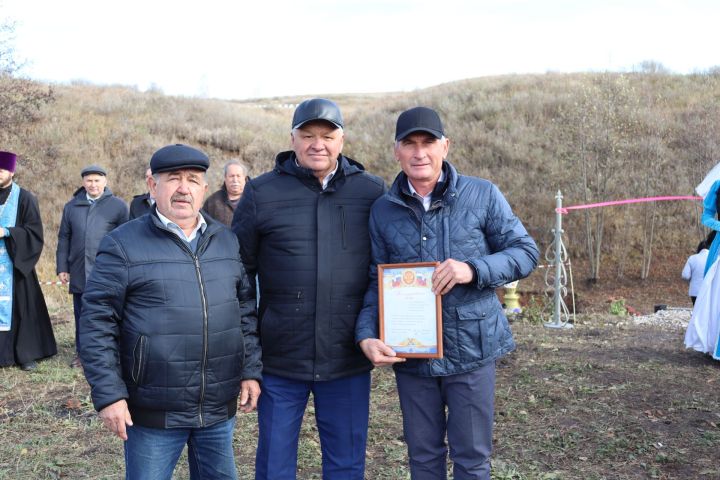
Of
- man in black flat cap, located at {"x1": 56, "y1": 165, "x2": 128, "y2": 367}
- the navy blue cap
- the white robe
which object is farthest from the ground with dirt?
the navy blue cap

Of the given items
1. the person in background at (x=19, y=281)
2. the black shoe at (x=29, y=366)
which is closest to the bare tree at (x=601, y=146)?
the person in background at (x=19, y=281)

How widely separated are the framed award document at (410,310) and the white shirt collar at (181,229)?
0.82 metres

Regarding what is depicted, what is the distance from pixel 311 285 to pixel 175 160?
86 centimetres

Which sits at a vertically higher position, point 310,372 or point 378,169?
point 378,169

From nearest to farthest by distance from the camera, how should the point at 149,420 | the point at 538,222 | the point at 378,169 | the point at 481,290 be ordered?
the point at 149,420, the point at 481,290, the point at 538,222, the point at 378,169

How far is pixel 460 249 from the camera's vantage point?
3.02 metres

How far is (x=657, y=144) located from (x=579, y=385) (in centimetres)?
1598

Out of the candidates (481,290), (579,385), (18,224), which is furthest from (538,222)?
(481,290)

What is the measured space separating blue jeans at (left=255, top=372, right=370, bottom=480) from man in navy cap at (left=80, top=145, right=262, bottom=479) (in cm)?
33

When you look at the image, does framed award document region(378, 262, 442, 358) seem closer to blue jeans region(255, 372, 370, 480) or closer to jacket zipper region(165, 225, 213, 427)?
blue jeans region(255, 372, 370, 480)

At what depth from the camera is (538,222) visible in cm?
1884

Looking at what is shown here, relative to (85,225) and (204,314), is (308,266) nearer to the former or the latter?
(204,314)

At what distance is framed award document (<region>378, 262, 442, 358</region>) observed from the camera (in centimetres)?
295

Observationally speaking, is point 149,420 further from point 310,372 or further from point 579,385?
point 579,385
